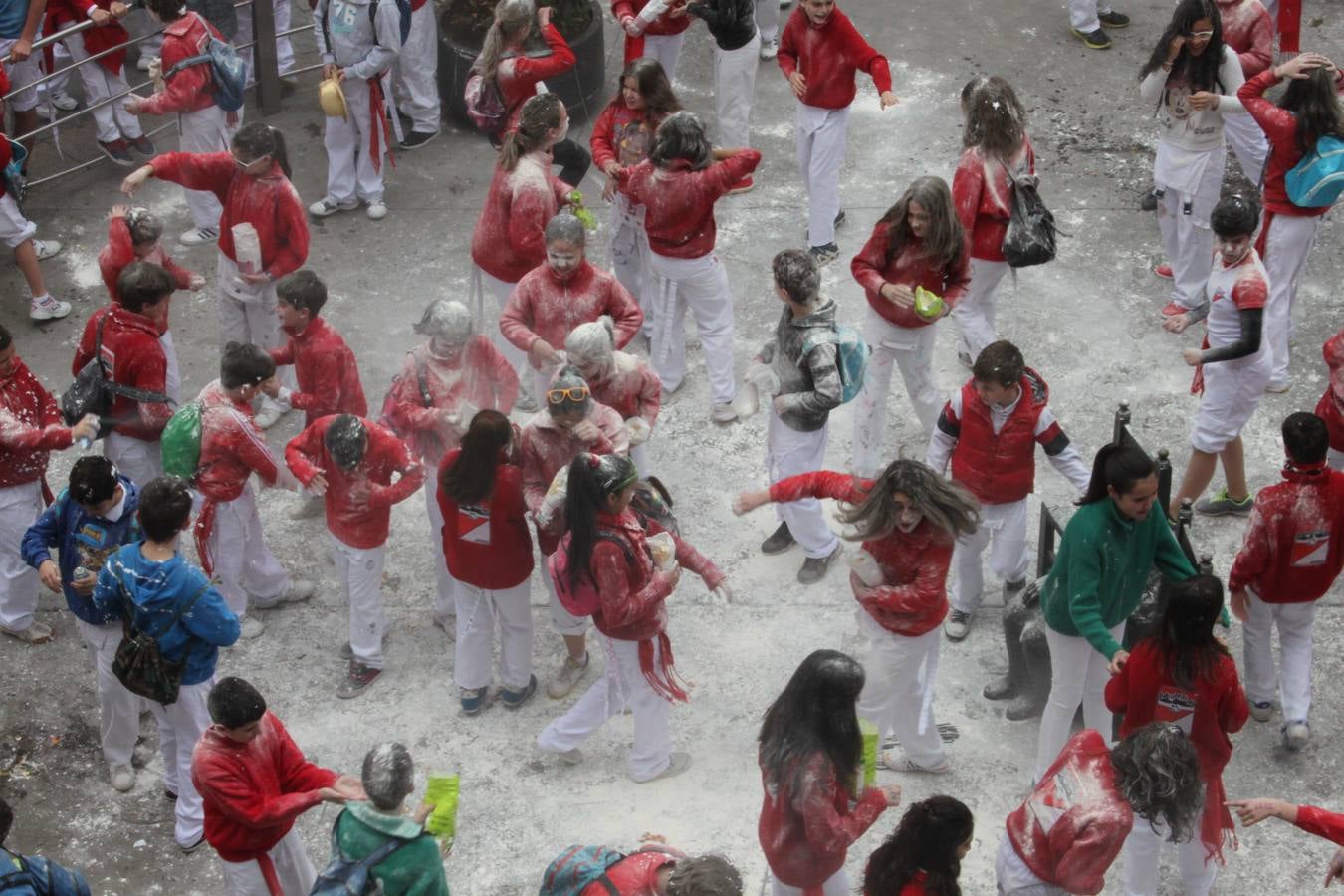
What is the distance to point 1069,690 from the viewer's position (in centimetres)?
645

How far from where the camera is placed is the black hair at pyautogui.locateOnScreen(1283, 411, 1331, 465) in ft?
20.9

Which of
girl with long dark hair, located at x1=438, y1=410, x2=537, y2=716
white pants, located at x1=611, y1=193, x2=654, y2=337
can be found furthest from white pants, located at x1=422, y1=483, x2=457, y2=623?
white pants, located at x1=611, y1=193, x2=654, y2=337

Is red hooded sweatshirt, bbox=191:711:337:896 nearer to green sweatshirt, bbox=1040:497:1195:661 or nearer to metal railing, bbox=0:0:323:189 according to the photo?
green sweatshirt, bbox=1040:497:1195:661

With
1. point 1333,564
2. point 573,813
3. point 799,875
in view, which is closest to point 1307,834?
point 1333,564

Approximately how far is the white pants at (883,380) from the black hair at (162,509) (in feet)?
11.0

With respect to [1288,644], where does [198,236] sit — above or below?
below

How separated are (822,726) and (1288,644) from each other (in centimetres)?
263

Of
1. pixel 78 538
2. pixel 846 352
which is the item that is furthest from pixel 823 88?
pixel 78 538

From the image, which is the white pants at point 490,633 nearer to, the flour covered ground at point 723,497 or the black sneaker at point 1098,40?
the flour covered ground at point 723,497

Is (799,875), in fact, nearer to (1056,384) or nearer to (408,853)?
(408,853)

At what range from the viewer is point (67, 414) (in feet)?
24.6

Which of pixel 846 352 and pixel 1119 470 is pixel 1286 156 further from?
pixel 1119 470

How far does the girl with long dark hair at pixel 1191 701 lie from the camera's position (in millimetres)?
5488

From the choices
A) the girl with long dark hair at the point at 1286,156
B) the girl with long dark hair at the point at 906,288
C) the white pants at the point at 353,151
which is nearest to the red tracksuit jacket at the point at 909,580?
the girl with long dark hair at the point at 906,288
